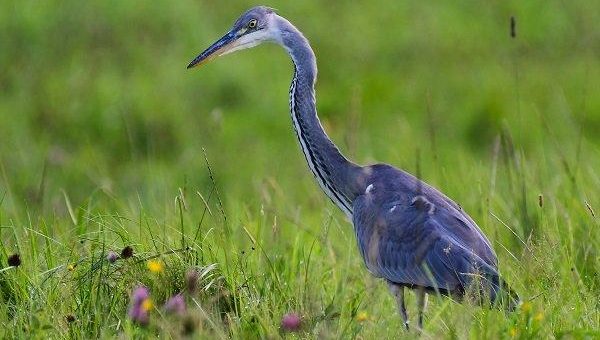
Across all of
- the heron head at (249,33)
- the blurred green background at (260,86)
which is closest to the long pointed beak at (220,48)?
the heron head at (249,33)

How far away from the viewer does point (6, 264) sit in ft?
14.6

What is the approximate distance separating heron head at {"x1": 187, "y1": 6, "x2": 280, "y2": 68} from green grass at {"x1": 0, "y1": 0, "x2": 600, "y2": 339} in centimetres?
51

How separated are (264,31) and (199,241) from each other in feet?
4.14

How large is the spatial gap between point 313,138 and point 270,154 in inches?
149

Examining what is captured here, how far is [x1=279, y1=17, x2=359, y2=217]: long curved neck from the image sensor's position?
530cm

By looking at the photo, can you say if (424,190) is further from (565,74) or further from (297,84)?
(565,74)

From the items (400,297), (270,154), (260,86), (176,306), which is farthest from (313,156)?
(260,86)

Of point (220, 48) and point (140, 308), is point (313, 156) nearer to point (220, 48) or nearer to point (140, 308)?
point (220, 48)

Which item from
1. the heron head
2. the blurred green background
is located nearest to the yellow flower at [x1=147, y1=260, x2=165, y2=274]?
the heron head

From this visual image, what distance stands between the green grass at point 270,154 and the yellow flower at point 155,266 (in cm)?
5

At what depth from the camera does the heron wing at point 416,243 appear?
4.63 m

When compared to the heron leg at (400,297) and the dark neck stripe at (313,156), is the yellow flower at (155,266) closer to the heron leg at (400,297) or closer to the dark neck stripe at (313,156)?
the heron leg at (400,297)

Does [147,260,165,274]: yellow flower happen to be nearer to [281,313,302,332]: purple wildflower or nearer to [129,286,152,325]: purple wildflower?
[129,286,152,325]: purple wildflower

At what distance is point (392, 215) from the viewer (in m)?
4.98
